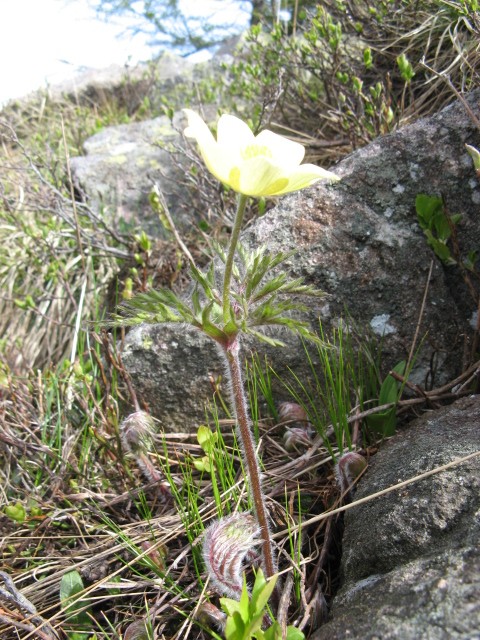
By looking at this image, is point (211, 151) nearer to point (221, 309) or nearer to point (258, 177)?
point (258, 177)

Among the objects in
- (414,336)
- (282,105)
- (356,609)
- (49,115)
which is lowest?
(356,609)

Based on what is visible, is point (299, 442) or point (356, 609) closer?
→ point (356, 609)

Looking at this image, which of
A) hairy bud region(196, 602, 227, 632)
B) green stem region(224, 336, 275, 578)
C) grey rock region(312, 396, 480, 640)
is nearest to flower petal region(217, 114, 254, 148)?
green stem region(224, 336, 275, 578)

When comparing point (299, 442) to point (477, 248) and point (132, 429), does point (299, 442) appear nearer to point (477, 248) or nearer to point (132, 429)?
point (132, 429)

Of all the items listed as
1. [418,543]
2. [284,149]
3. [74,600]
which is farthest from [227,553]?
[284,149]

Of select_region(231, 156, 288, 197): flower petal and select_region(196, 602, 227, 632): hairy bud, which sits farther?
select_region(196, 602, 227, 632): hairy bud

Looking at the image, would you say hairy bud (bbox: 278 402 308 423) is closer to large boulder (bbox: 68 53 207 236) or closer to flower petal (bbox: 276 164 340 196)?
flower petal (bbox: 276 164 340 196)

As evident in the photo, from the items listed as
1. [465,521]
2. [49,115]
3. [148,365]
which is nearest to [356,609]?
[465,521]
